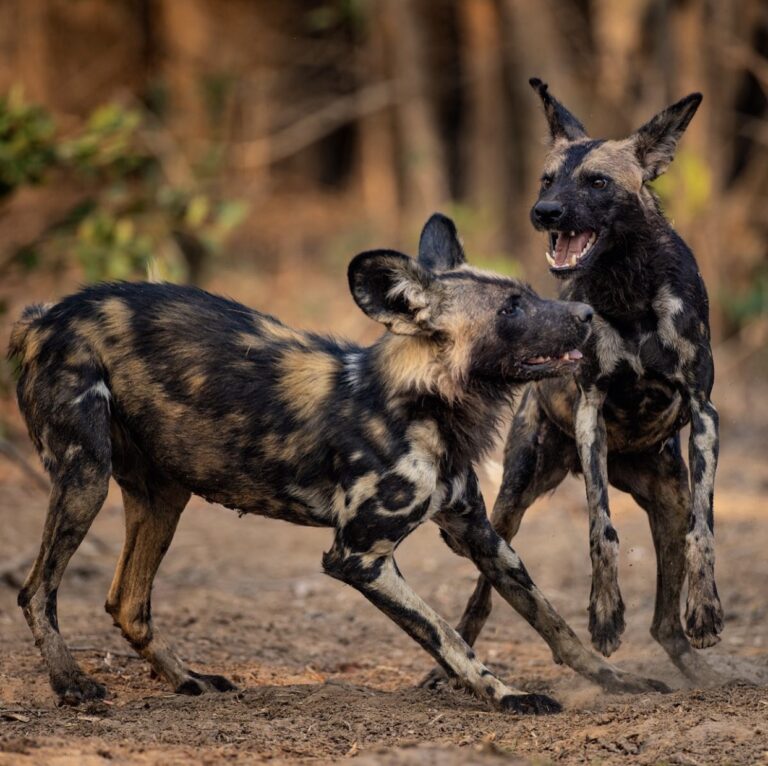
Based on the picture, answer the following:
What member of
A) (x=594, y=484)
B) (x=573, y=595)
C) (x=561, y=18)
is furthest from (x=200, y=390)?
(x=561, y=18)

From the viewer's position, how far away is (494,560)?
172 inches

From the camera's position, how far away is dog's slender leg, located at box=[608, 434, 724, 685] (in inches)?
187

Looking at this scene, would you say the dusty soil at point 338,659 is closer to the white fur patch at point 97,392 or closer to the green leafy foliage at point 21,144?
the white fur patch at point 97,392

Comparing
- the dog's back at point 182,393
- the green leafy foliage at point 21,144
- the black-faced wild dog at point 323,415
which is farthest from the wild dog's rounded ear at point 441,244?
the green leafy foliage at point 21,144

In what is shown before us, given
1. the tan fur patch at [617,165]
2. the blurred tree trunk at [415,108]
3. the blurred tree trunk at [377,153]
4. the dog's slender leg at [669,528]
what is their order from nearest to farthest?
the tan fur patch at [617,165] → the dog's slender leg at [669,528] → the blurred tree trunk at [415,108] → the blurred tree trunk at [377,153]

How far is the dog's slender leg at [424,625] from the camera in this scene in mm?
4020

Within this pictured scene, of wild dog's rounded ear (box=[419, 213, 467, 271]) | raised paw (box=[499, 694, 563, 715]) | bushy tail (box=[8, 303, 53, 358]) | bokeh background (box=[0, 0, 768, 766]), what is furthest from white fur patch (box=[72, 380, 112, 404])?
raised paw (box=[499, 694, 563, 715])

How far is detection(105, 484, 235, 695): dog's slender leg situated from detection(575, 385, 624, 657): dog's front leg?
4.09ft

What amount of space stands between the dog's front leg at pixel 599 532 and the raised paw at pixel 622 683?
9cm

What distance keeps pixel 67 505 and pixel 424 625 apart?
1185 mm

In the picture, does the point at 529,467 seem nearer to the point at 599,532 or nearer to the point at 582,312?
the point at 599,532

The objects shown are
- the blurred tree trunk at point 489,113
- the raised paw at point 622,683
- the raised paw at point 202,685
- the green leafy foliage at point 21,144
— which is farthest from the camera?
the blurred tree trunk at point 489,113

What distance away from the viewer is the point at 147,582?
14.9ft

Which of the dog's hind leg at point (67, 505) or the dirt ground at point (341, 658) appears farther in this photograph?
the dog's hind leg at point (67, 505)
